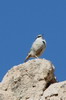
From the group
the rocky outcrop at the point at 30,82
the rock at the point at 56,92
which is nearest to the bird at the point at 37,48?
the rocky outcrop at the point at 30,82

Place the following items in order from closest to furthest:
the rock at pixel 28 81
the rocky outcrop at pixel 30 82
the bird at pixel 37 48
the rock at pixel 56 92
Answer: the rock at pixel 56 92
the rocky outcrop at pixel 30 82
the rock at pixel 28 81
the bird at pixel 37 48

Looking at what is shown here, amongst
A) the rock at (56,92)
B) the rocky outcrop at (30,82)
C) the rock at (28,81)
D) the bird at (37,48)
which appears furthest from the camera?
the bird at (37,48)

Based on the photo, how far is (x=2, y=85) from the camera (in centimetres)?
1695

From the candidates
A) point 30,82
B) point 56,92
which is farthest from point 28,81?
point 56,92

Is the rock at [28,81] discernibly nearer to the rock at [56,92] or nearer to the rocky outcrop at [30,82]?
the rocky outcrop at [30,82]

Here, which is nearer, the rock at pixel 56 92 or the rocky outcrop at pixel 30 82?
the rock at pixel 56 92

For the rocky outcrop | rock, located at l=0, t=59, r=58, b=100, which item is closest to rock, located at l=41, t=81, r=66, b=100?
the rocky outcrop

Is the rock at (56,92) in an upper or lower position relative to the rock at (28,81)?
lower

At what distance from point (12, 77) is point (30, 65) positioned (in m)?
0.78

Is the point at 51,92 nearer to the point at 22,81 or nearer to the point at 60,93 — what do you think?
the point at 60,93

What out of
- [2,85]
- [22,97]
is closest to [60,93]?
[22,97]

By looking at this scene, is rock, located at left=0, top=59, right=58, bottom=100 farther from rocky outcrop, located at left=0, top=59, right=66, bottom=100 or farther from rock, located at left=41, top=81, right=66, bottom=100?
rock, located at left=41, top=81, right=66, bottom=100

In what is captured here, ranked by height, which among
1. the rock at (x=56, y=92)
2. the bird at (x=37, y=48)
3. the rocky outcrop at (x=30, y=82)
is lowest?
the rock at (x=56, y=92)

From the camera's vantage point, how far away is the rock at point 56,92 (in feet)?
50.4
